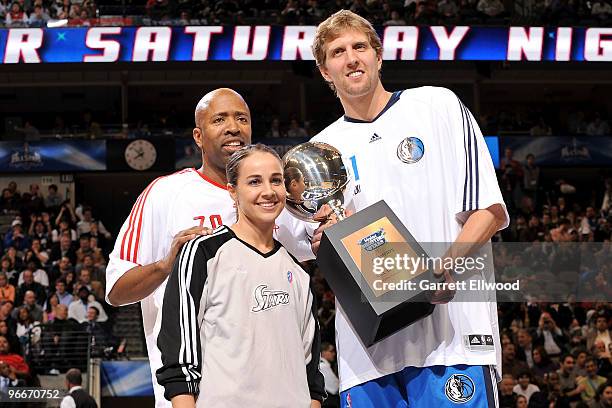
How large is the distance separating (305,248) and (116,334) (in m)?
11.9

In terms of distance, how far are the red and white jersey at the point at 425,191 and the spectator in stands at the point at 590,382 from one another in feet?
29.8

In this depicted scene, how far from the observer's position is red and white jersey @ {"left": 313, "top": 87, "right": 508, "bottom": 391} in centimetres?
336

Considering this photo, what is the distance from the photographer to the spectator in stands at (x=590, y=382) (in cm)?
1187

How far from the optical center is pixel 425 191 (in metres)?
3.45

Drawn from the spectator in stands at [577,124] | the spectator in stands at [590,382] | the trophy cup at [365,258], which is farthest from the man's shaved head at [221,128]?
the spectator in stands at [577,124]

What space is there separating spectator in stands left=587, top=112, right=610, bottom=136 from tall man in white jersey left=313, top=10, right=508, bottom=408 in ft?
65.0

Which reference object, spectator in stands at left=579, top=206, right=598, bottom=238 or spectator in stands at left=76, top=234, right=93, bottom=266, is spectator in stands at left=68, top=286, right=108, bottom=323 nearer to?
spectator in stands at left=76, top=234, right=93, bottom=266

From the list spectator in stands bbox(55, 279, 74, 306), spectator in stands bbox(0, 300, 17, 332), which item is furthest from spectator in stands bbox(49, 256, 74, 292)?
spectator in stands bbox(0, 300, 17, 332)

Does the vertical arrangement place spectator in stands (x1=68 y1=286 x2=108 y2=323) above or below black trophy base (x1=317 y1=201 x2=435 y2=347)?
above

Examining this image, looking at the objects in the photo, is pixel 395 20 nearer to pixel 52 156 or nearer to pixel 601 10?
pixel 601 10

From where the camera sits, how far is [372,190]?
3.50 meters

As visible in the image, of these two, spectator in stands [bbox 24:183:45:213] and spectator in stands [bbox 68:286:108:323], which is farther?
spectator in stands [bbox 24:183:45:213]

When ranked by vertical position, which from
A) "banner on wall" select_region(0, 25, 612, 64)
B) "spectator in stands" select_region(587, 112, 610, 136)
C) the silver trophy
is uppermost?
"banner on wall" select_region(0, 25, 612, 64)

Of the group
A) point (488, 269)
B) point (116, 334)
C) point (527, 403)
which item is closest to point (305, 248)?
point (488, 269)
